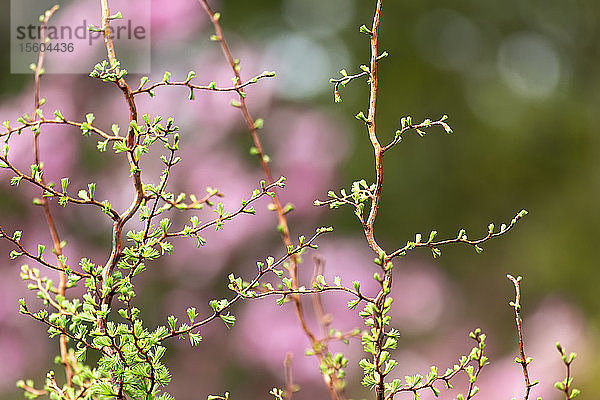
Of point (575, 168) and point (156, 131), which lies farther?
point (575, 168)

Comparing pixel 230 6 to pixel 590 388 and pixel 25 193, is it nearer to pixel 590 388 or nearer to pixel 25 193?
pixel 25 193

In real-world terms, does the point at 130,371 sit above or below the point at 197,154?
below

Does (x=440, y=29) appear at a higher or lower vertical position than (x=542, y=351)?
higher

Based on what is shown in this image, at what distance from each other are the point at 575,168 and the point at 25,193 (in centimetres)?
125

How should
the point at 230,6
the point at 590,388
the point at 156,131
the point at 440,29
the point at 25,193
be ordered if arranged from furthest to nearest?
the point at 440,29 < the point at 230,6 < the point at 25,193 < the point at 590,388 < the point at 156,131

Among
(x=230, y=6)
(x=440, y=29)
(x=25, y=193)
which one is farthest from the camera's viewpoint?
(x=440, y=29)

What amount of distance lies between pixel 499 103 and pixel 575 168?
0.24 m

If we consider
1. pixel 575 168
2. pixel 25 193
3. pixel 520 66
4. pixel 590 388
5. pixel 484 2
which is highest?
pixel 484 2

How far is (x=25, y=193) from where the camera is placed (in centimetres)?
133

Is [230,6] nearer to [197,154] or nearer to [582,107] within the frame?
[197,154]

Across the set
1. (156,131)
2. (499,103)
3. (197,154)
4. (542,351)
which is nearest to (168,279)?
(197,154)

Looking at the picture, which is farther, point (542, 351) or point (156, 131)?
point (542, 351)

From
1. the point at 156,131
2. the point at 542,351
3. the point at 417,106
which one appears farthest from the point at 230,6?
the point at 156,131

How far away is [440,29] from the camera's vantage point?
6.03ft
